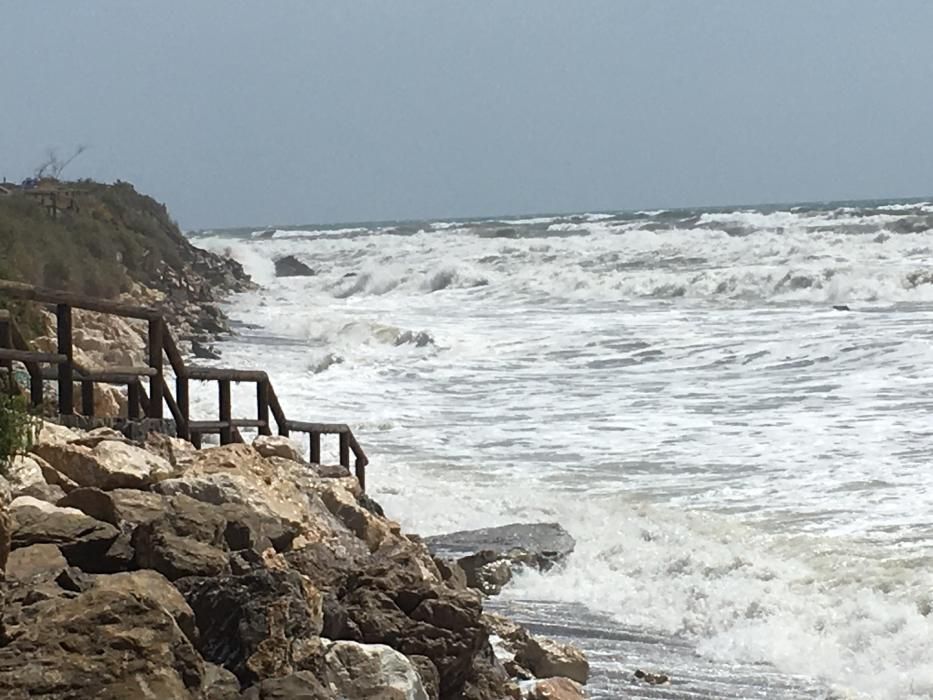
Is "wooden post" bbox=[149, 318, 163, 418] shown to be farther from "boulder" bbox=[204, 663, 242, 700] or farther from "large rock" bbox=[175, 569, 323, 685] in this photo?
"boulder" bbox=[204, 663, 242, 700]

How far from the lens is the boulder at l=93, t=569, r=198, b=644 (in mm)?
4730

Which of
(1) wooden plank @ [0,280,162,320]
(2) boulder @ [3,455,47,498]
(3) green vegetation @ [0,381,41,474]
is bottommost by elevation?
(2) boulder @ [3,455,47,498]

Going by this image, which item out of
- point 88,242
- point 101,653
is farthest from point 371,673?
point 88,242

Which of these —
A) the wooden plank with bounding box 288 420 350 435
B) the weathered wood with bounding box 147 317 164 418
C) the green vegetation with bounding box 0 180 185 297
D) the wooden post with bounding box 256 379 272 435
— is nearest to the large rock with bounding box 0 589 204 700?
the weathered wood with bounding box 147 317 164 418

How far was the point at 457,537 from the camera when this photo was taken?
35.8ft

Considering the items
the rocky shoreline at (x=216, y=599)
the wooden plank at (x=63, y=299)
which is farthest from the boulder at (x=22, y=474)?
the wooden plank at (x=63, y=299)

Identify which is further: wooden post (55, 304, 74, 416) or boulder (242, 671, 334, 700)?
wooden post (55, 304, 74, 416)

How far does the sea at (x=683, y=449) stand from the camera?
8.55m

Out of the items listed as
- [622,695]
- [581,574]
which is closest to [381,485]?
[581,574]

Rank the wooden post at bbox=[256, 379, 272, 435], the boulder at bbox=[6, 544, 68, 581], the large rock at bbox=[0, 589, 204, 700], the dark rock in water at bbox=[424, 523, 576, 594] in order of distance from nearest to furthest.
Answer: the large rock at bbox=[0, 589, 204, 700], the boulder at bbox=[6, 544, 68, 581], the dark rock in water at bbox=[424, 523, 576, 594], the wooden post at bbox=[256, 379, 272, 435]

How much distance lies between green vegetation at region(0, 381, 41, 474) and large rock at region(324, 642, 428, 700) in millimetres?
1809

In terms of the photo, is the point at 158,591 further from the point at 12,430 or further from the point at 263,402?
the point at 263,402

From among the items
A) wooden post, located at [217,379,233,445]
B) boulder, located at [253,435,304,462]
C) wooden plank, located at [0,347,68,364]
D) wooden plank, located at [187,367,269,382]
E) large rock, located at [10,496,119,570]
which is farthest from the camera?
wooden post, located at [217,379,233,445]

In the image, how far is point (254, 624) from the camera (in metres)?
4.94
